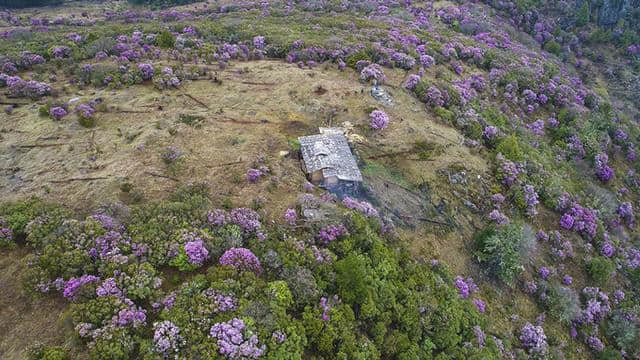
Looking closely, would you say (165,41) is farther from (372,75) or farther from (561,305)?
(561,305)

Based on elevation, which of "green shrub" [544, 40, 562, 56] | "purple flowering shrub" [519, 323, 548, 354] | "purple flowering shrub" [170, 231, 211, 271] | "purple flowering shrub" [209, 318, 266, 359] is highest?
"purple flowering shrub" [170, 231, 211, 271]

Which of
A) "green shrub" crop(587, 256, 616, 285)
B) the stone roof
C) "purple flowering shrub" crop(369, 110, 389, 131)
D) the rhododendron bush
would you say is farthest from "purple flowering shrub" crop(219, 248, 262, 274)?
"green shrub" crop(587, 256, 616, 285)

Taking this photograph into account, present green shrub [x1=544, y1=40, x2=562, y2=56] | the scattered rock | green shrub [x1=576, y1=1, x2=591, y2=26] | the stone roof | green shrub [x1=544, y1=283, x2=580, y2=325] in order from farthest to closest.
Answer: green shrub [x1=576, y1=1, x2=591, y2=26]
green shrub [x1=544, y1=40, x2=562, y2=56]
the scattered rock
green shrub [x1=544, y1=283, x2=580, y2=325]
the stone roof

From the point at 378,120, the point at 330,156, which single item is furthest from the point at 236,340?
the point at 378,120

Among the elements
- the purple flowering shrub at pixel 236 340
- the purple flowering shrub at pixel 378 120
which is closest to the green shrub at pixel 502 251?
the purple flowering shrub at pixel 378 120

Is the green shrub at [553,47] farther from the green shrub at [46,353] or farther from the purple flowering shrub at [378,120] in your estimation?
the green shrub at [46,353]

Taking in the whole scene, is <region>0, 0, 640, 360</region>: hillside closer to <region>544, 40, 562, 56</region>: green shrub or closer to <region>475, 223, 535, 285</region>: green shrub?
<region>475, 223, 535, 285</region>: green shrub
